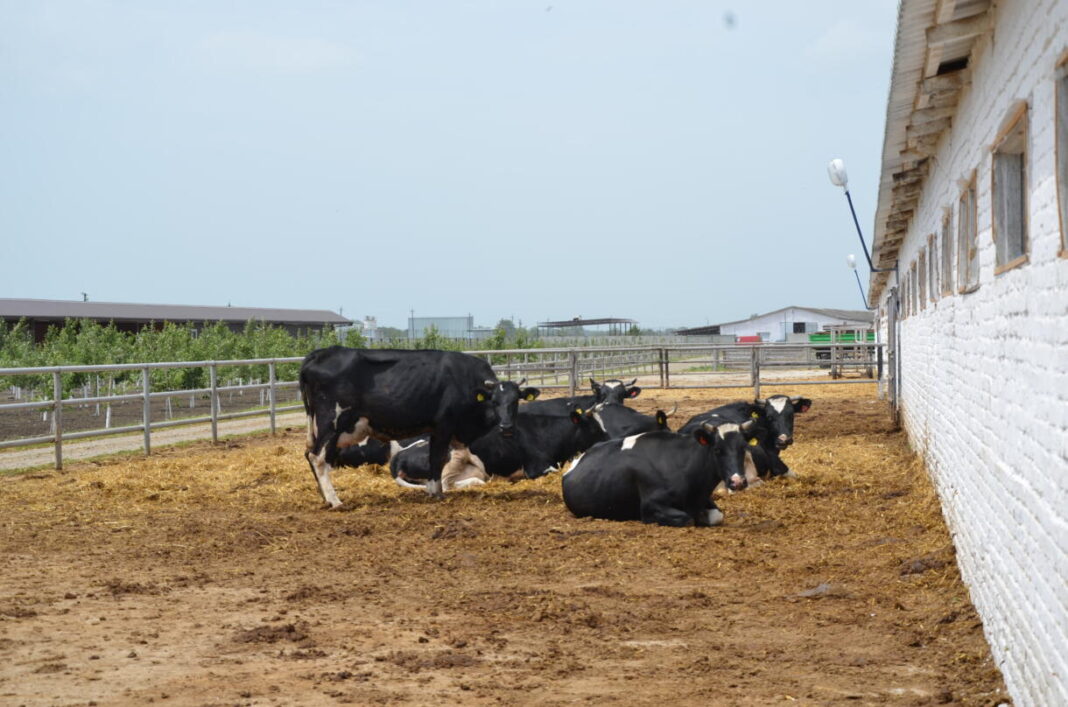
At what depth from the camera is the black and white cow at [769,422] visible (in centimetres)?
1116

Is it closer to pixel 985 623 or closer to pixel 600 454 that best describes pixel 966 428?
pixel 985 623

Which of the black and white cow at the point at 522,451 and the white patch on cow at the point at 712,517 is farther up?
the black and white cow at the point at 522,451

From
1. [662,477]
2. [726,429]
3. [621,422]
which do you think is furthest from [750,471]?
[662,477]

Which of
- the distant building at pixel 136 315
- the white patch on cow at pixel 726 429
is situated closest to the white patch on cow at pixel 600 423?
the white patch on cow at pixel 726 429

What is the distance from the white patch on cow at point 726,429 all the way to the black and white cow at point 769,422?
60.0 inches

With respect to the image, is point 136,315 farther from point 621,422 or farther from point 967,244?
point 967,244

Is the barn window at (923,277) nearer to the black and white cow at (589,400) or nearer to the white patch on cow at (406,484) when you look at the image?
the black and white cow at (589,400)

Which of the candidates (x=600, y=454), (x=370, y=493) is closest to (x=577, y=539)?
(x=600, y=454)

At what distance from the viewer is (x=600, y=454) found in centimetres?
927

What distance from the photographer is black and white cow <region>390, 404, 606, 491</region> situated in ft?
37.9

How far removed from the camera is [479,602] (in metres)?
6.29

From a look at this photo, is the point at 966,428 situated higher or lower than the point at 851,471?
higher

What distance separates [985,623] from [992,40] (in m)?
3.07

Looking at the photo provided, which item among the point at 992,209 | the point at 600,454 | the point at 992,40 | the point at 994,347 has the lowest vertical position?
the point at 600,454
